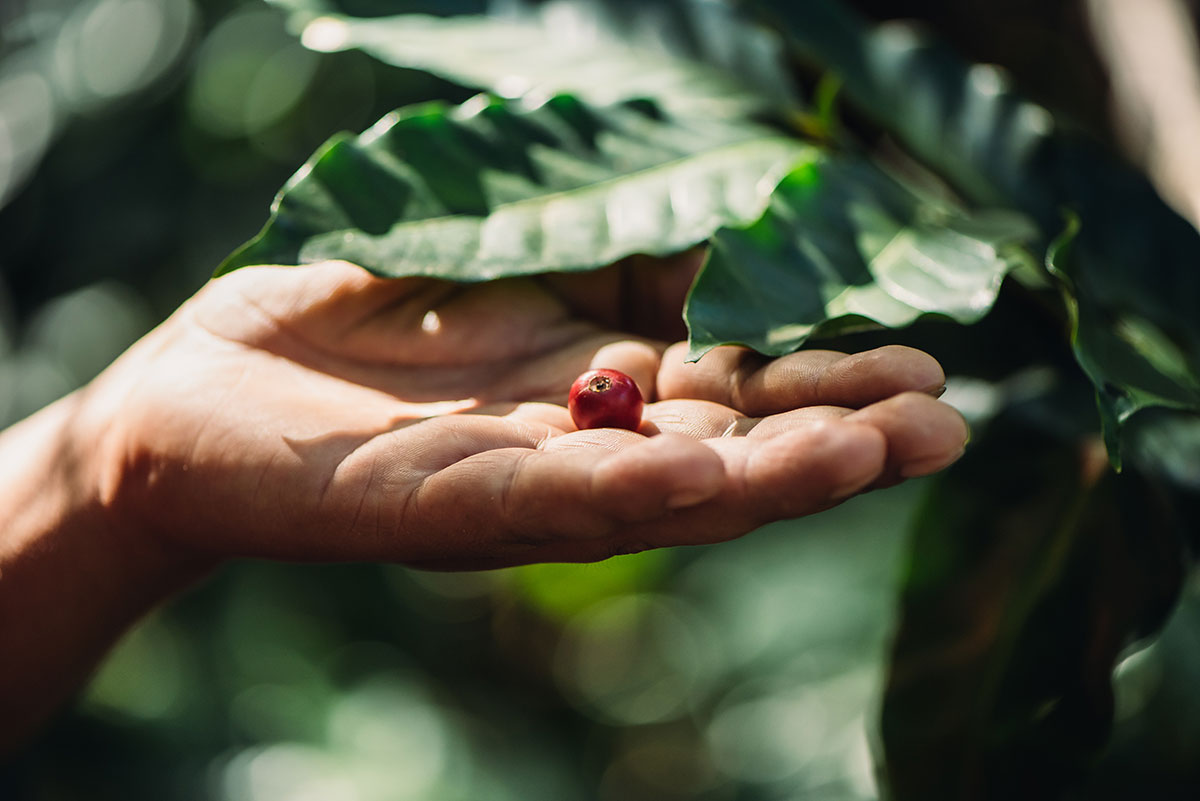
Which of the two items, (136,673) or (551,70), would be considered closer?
(551,70)

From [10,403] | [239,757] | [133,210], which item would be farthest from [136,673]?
[133,210]

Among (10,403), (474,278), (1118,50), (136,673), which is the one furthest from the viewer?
(136,673)

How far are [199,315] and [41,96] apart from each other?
4.51ft

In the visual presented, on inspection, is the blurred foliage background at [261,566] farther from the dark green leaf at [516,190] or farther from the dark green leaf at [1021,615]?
the dark green leaf at [516,190]

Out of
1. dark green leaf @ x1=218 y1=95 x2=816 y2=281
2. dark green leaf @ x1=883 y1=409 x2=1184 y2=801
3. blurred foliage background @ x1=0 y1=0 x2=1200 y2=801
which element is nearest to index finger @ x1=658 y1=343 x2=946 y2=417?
dark green leaf @ x1=218 y1=95 x2=816 y2=281

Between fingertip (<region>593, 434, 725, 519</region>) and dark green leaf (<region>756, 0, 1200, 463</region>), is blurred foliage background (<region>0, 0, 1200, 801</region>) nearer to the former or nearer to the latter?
dark green leaf (<region>756, 0, 1200, 463</region>)

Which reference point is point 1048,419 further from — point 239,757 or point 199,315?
point 239,757

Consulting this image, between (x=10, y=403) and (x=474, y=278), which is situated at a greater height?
(x=474, y=278)

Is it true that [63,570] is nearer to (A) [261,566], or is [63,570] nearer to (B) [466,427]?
(B) [466,427]

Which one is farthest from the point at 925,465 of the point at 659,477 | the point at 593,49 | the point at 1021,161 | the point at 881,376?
the point at 593,49

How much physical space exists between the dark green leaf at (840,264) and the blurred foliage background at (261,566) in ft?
2.96

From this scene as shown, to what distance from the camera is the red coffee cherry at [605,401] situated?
91 cm

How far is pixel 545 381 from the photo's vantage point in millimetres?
Answer: 1065

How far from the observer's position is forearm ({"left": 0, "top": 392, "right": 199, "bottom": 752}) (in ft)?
3.74
